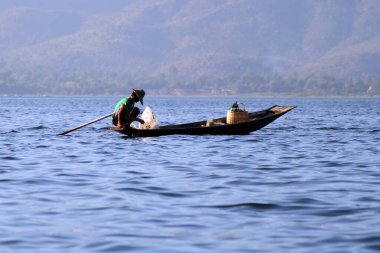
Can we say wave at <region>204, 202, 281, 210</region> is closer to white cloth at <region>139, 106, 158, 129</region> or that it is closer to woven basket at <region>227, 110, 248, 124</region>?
white cloth at <region>139, 106, 158, 129</region>

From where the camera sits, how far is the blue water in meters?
11.5

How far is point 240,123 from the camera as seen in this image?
1243 inches

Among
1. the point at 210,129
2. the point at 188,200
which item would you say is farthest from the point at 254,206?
the point at 210,129

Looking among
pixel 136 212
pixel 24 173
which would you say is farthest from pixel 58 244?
pixel 24 173

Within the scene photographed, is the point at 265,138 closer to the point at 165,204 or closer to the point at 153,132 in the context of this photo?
the point at 153,132

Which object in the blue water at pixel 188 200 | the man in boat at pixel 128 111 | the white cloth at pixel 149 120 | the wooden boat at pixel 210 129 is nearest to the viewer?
the blue water at pixel 188 200

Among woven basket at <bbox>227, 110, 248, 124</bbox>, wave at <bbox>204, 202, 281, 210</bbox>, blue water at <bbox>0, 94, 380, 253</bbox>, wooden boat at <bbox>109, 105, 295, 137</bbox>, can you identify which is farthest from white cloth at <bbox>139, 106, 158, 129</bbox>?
wave at <bbox>204, 202, 281, 210</bbox>

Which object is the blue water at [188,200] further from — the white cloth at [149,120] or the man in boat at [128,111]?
the white cloth at [149,120]

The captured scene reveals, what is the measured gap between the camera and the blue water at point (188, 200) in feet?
37.7

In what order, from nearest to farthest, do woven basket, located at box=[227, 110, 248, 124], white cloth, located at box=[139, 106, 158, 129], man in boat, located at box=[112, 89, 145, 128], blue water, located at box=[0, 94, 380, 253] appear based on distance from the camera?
blue water, located at box=[0, 94, 380, 253], man in boat, located at box=[112, 89, 145, 128], white cloth, located at box=[139, 106, 158, 129], woven basket, located at box=[227, 110, 248, 124]

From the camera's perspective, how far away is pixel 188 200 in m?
14.8

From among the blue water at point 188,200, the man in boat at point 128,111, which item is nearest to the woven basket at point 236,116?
the man in boat at point 128,111

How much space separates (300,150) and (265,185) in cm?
978

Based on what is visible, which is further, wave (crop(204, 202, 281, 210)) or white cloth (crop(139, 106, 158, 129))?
white cloth (crop(139, 106, 158, 129))
